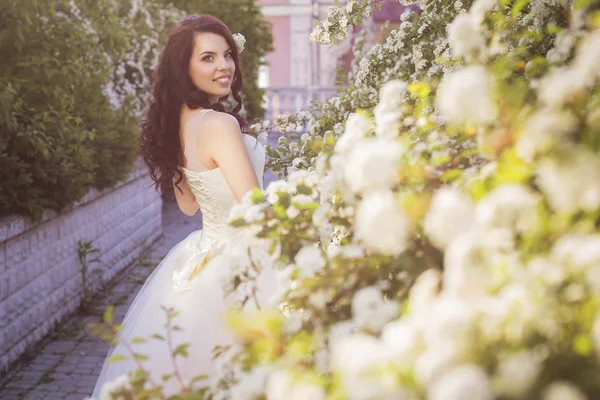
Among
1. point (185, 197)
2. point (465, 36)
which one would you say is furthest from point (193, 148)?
point (465, 36)

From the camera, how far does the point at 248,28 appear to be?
13070mm

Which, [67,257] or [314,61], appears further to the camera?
[314,61]

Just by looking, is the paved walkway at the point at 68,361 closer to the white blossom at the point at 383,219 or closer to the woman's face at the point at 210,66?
the woman's face at the point at 210,66

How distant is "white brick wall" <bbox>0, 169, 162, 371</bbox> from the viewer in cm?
457

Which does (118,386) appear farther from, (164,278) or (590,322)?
(164,278)

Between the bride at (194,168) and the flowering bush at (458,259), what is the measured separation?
1.06m

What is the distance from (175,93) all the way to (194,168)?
0.37 meters

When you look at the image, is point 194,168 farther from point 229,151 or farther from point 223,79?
point 223,79

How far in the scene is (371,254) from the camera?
1.44 meters

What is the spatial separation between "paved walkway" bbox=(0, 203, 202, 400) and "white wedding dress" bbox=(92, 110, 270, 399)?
5.27ft

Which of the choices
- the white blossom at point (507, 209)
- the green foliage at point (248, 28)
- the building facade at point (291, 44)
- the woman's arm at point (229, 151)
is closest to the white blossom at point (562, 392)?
the white blossom at point (507, 209)

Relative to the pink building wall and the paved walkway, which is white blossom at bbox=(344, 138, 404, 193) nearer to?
the paved walkway

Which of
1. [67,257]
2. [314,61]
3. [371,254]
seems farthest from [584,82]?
[314,61]

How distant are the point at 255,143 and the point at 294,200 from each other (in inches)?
64.3
